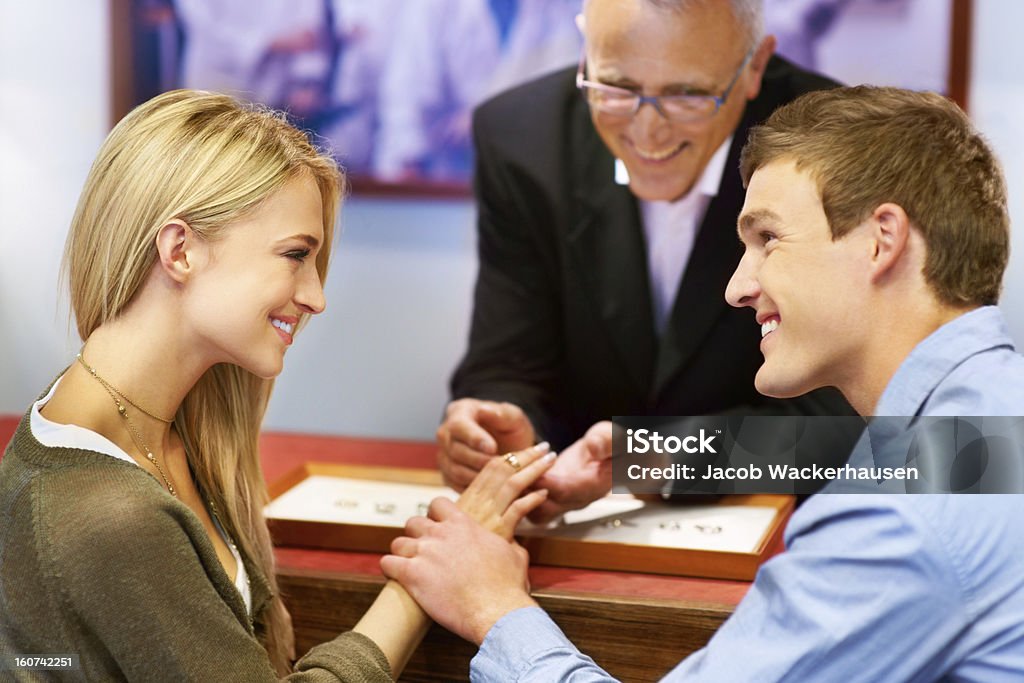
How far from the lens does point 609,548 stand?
68.9 inches

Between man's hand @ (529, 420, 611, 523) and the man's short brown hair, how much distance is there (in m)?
0.55

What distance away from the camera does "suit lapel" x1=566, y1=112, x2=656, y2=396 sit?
7.60 feet

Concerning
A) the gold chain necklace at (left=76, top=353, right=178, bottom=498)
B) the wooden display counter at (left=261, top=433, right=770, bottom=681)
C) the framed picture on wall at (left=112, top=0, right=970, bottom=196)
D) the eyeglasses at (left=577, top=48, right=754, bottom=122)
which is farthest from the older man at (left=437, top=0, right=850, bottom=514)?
the framed picture on wall at (left=112, top=0, right=970, bottom=196)

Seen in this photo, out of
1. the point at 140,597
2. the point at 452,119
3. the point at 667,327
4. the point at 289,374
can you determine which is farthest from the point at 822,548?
the point at 289,374

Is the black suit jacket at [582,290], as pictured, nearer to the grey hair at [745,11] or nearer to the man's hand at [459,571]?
the grey hair at [745,11]

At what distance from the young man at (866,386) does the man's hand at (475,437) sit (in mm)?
282

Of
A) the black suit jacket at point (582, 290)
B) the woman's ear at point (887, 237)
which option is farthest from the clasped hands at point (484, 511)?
the woman's ear at point (887, 237)

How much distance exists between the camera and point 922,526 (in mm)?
1156

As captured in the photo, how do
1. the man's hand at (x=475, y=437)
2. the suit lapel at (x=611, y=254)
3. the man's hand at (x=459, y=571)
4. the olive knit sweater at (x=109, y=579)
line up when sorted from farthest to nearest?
the suit lapel at (x=611, y=254) → the man's hand at (x=475, y=437) → the man's hand at (x=459, y=571) → the olive knit sweater at (x=109, y=579)

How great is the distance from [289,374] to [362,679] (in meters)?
2.10

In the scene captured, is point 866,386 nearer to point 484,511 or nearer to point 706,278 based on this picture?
point 484,511

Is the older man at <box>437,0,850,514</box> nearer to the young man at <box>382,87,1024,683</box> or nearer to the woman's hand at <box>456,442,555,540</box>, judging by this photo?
the woman's hand at <box>456,442,555,540</box>

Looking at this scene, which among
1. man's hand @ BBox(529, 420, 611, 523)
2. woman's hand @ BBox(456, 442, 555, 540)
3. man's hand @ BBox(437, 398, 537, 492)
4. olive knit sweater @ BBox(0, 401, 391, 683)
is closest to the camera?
olive knit sweater @ BBox(0, 401, 391, 683)

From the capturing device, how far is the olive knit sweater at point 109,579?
1.31 m
